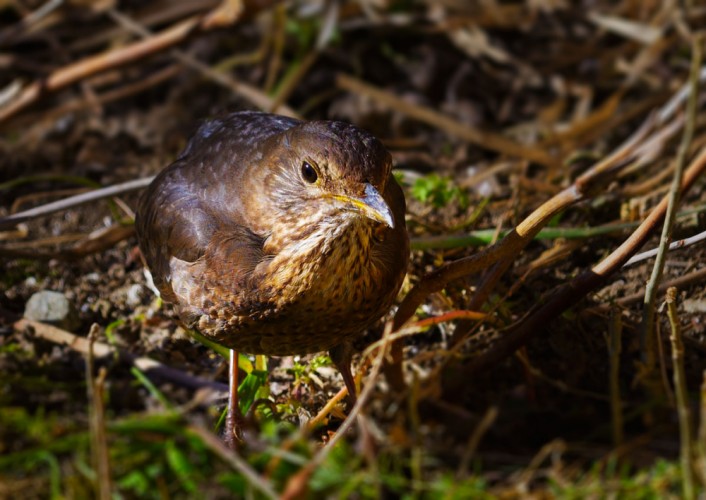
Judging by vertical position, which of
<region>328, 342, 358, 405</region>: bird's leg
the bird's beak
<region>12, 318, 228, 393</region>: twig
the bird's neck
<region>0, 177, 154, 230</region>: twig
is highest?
the bird's beak

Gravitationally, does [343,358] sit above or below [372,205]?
below

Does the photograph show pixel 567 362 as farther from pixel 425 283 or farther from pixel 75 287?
pixel 75 287

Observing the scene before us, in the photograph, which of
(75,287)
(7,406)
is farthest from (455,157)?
(7,406)

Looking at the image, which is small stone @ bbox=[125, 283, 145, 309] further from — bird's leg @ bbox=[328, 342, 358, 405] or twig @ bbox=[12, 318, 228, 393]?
bird's leg @ bbox=[328, 342, 358, 405]

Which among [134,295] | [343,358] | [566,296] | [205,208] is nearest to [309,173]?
[205,208]

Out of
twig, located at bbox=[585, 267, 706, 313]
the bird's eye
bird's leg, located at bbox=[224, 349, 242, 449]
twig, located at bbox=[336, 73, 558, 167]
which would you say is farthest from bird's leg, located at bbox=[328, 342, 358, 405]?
twig, located at bbox=[336, 73, 558, 167]

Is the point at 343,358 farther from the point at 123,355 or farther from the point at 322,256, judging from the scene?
the point at 123,355
